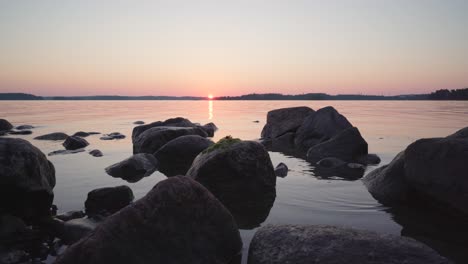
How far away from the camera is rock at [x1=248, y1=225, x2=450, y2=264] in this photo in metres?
4.68

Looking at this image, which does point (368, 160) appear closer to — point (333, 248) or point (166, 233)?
point (333, 248)

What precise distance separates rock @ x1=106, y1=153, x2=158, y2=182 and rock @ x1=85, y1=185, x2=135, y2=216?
297cm

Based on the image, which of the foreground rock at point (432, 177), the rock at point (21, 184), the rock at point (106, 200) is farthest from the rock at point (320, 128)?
the rock at point (21, 184)

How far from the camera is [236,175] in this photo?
9.30 m

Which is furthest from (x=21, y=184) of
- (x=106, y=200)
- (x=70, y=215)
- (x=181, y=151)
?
(x=181, y=151)

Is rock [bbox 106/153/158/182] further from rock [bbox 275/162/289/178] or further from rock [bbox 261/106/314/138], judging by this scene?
rock [bbox 261/106/314/138]

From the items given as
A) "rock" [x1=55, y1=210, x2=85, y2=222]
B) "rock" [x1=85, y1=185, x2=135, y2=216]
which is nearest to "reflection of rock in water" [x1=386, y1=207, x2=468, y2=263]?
"rock" [x1=85, y1=185, x2=135, y2=216]

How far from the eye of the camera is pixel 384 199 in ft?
29.4

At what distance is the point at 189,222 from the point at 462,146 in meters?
6.02

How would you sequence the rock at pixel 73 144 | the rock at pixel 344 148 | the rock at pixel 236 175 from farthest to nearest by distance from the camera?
the rock at pixel 73 144 < the rock at pixel 344 148 < the rock at pixel 236 175

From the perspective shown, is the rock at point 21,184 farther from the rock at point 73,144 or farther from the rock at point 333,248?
the rock at point 73,144

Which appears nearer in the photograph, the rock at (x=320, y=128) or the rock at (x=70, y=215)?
the rock at (x=70, y=215)

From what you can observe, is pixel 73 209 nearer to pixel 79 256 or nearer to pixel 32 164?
pixel 32 164

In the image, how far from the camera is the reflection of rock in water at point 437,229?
6.15 meters
